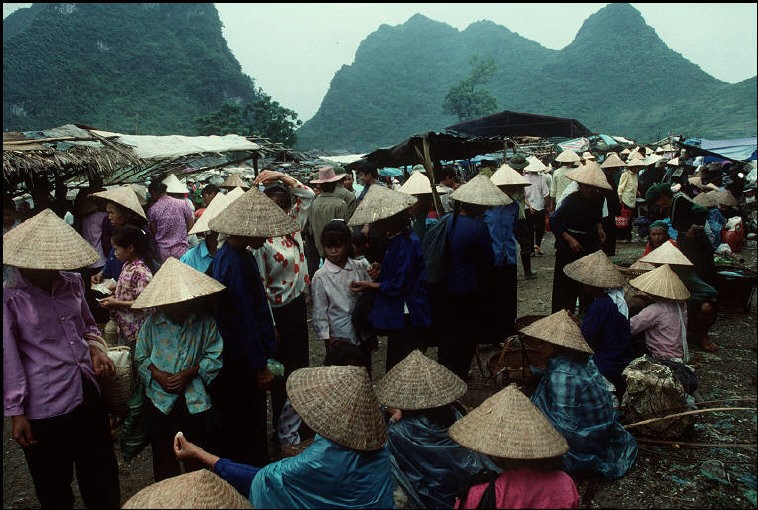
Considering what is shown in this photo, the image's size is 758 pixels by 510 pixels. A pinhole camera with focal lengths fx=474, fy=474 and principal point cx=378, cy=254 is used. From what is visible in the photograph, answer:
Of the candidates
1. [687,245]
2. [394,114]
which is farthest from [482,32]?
[687,245]

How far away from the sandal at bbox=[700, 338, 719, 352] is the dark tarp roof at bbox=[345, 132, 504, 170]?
13.3 feet

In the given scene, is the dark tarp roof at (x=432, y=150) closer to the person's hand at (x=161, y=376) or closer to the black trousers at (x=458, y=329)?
the black trousers at (x=458, y=329)

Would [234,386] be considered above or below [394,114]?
below

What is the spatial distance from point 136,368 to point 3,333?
0.77m

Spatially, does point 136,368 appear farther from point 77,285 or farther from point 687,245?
point 687,245

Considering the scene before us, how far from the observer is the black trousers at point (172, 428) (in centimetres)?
275

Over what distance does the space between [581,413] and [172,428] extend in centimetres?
256

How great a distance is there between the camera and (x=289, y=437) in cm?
354

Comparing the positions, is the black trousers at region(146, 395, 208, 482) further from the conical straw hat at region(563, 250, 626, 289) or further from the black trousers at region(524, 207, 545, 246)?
the black trousers at region(524, 207, 545, 246)

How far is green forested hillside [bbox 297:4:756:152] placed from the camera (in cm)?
5147

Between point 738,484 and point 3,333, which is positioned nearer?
point 3,333

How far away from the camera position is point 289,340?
12.4ft

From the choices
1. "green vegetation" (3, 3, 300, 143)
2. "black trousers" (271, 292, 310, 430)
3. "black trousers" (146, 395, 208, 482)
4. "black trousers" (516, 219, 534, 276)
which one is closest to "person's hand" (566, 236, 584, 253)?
"black trousers" (516, 219, 534, 276)

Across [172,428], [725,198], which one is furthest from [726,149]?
[172,428]
